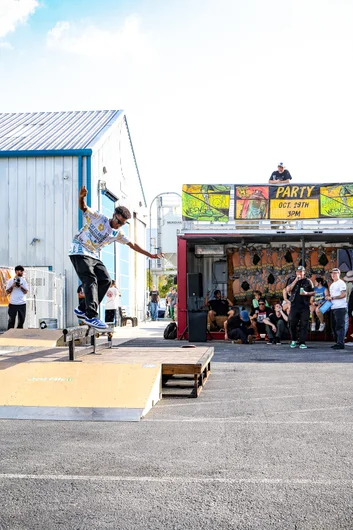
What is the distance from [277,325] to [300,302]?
2266 mm

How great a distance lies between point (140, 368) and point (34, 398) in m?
1.44

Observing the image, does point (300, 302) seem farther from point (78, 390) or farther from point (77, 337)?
point (78, 390)

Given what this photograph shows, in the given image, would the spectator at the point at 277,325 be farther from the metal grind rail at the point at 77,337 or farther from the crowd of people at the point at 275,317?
the metal grind rail at the point at 77,337

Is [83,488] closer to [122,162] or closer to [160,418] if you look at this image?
[160,418]

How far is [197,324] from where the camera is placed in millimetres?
18938

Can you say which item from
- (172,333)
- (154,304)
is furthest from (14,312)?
(154,304)

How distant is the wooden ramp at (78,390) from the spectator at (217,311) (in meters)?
12.1

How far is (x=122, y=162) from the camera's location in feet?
99.9

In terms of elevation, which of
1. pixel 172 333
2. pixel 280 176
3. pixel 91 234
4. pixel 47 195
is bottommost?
pixel 172 333

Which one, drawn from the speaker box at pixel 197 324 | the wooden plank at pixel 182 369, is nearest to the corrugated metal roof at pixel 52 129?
the speaker box at pixel 197 324

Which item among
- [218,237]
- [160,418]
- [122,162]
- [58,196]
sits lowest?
[160,418]

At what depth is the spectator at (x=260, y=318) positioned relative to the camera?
19062 millimetres

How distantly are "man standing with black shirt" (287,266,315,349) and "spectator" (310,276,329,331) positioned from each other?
77.4 inches

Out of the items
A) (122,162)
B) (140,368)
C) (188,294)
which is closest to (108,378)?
(140,368)
